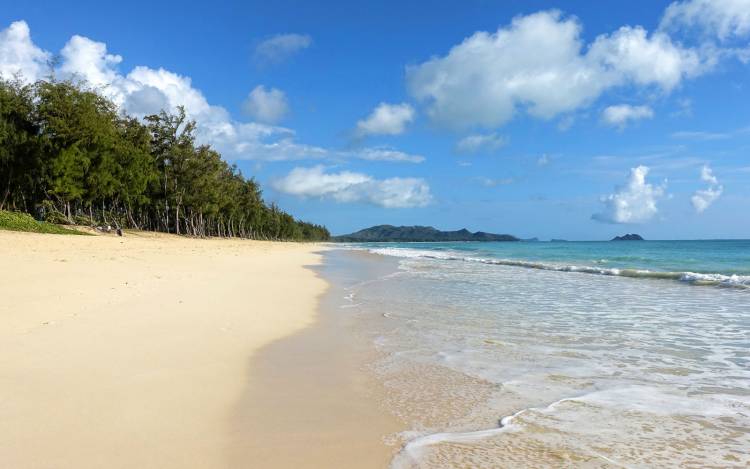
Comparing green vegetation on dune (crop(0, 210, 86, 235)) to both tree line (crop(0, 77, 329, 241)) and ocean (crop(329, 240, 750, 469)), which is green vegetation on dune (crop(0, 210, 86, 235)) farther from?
ocean (crop(329, 240, 750, 469))

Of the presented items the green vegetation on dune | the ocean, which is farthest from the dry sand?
the green vegetation on dune

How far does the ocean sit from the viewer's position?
10.4 feet

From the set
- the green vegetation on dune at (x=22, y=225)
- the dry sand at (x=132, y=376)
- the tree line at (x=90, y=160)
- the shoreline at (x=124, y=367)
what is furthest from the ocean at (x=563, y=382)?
the tree line at (x=90, y=160)

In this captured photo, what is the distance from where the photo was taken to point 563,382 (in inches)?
187

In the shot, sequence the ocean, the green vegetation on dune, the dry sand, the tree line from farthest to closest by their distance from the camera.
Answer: the tree line
the green vegetation on dune
the ocean
the dry sand

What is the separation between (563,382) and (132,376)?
13.7ft

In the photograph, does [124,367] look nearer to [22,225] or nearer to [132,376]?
[132,376]

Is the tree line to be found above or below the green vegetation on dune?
above

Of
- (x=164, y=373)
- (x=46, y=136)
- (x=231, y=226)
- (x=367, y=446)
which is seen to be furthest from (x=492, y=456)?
(x=231, y=226)

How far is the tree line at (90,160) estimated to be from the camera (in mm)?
35250

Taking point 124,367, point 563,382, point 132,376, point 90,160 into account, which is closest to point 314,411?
point 132,376

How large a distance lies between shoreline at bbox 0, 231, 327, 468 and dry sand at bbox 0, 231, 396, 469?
1cm

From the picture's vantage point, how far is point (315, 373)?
5008 mm

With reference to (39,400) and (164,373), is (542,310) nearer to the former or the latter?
(164,373)
